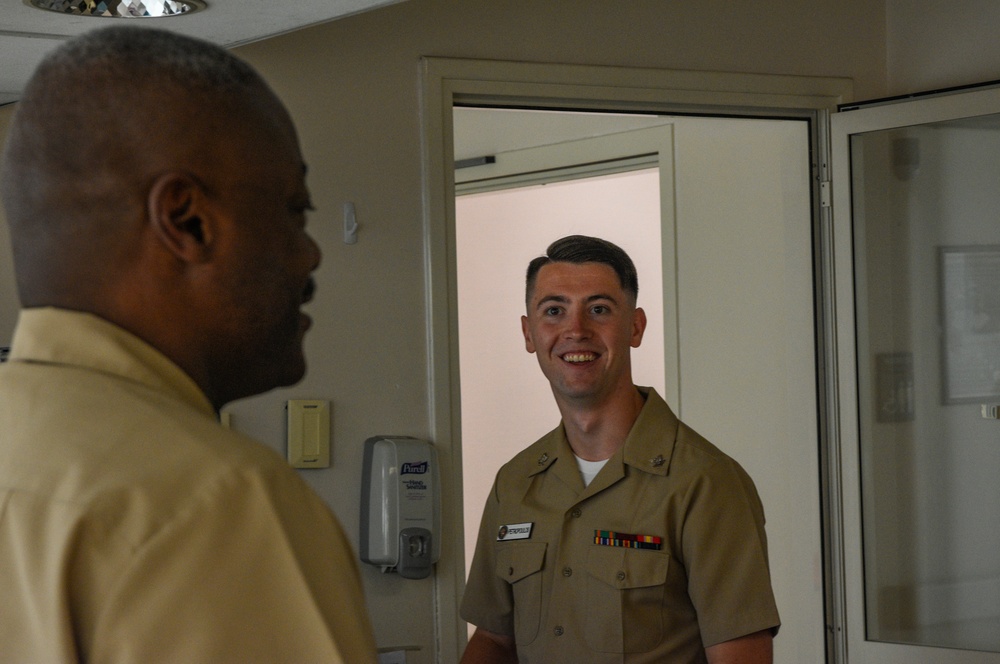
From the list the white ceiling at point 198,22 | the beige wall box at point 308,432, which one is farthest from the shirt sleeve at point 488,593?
the white ceiling at point 198,22

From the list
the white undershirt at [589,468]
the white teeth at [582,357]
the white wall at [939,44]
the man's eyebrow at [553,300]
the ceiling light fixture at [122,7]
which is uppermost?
the white wall at [939,44]

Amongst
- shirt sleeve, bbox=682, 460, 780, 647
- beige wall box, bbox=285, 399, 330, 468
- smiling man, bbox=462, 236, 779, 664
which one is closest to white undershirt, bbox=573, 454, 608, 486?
smiling man, bbox=462, 236, 779, 664

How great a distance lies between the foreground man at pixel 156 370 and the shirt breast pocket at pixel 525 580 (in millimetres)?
1494

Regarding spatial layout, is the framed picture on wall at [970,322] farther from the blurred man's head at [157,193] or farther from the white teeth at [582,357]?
the blurred man's head at [157,193]

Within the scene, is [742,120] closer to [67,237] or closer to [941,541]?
[941,541]

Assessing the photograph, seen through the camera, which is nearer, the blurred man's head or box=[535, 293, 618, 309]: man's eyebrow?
the blurred man's head

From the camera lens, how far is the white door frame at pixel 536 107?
2.85m

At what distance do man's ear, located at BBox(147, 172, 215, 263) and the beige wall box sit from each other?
80.8 inches

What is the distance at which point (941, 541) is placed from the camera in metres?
3.23

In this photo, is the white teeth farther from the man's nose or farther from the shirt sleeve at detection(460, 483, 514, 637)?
the shirt sleeve at detection(460, 483, 514, 637)

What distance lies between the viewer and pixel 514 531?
233 cm

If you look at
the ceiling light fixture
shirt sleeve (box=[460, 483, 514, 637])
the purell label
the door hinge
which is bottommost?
shirt sleeve (box=[460, 483, 514, 637])

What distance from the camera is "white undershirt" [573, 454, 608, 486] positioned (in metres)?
2.33

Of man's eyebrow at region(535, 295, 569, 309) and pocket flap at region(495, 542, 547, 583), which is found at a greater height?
man's eyebrow at region(535, 295, 569, 309)
